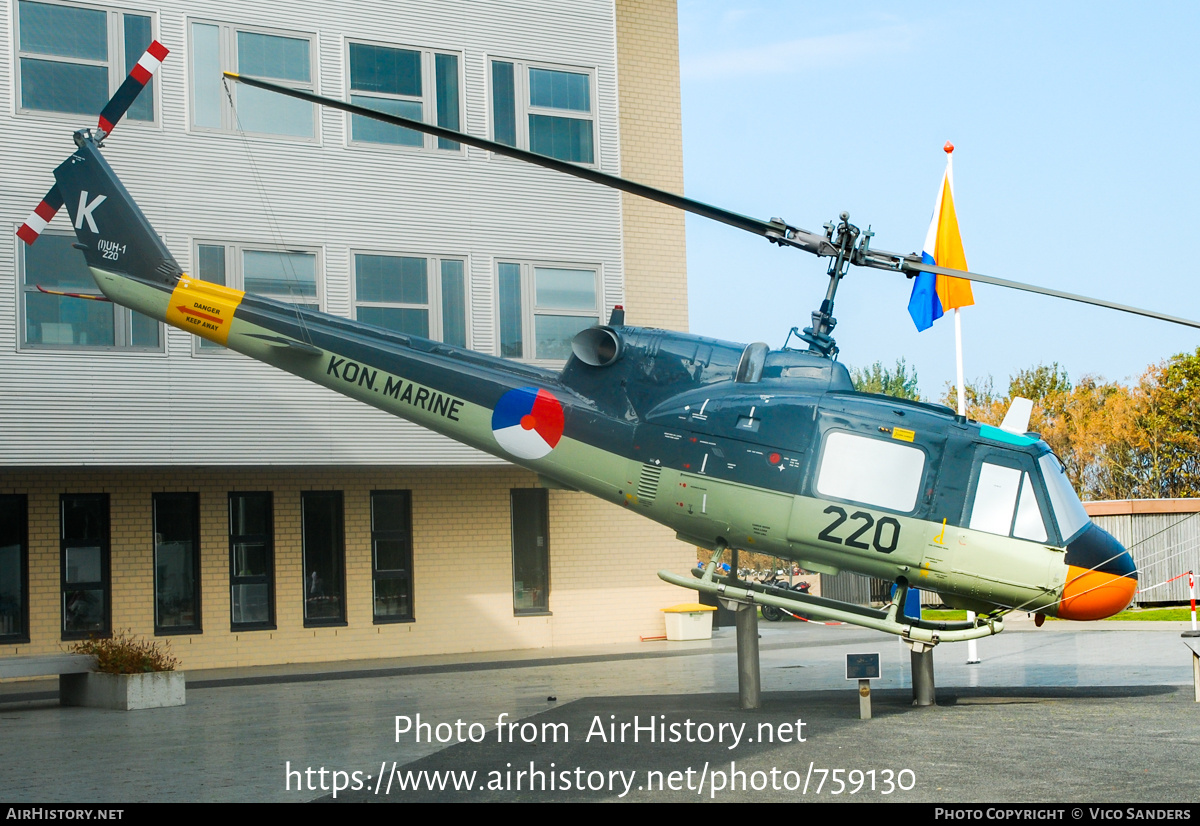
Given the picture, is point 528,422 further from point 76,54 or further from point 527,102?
point 76,54

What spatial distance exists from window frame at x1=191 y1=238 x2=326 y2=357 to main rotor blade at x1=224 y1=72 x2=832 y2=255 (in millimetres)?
8977

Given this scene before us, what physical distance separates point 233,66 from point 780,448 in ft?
42.7

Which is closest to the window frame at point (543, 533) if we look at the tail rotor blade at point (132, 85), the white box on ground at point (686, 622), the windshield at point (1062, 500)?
the white box on ground at point (686, 622)

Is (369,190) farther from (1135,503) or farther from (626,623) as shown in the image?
(1135,503)

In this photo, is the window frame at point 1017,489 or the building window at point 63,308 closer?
the window frame at point 1017,489

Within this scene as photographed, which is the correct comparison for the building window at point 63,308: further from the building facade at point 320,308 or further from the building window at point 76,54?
the building window at point 76,54

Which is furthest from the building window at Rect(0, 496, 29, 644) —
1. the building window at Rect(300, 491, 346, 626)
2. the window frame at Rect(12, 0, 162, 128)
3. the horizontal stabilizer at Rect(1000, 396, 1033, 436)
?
the horizontal stabilizer at Rect(1000, 396, 1033, 436)

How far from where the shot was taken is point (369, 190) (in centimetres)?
2027

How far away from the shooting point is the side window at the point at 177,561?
780 inches

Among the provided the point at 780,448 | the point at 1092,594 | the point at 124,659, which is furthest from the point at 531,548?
the point at 1092,594

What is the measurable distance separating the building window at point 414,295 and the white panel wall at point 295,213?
9.0 inches

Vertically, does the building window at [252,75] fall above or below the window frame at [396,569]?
above

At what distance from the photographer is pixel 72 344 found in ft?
59.7

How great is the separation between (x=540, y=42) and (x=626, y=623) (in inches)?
444
